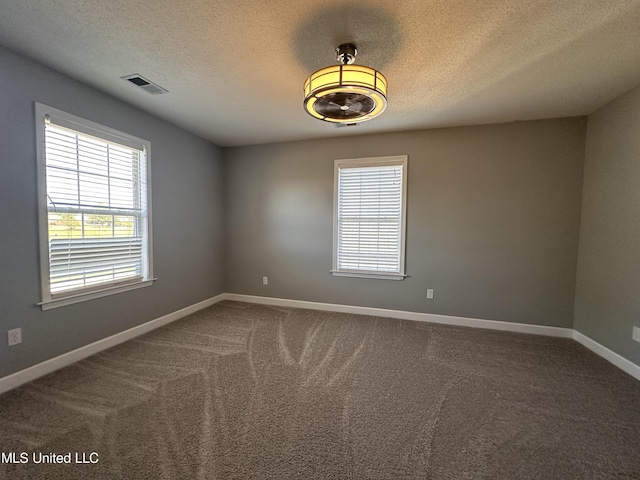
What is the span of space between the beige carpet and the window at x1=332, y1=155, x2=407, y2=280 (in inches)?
47.2

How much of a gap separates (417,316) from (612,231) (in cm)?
215

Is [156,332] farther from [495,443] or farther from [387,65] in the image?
[387,65]

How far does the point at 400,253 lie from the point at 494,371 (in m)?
1.68

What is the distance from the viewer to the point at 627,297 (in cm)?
244

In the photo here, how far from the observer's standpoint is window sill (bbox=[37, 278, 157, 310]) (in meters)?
2.28

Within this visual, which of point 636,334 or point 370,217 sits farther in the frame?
point 370,217

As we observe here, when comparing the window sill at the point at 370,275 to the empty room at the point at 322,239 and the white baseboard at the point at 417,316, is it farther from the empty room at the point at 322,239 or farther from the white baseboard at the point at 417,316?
the white baseboard at the point at 417,316

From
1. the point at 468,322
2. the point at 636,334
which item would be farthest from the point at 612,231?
the point at 468,322

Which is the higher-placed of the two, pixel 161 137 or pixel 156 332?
pixel 161 137

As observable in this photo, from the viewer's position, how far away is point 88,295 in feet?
8.45

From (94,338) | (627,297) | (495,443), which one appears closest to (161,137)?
(94,338)

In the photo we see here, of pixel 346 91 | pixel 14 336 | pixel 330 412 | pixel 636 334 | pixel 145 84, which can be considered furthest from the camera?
pixel 145 84

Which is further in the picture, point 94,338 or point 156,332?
point 156,332

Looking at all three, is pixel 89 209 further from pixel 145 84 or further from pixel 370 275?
pixel 370 275
